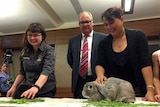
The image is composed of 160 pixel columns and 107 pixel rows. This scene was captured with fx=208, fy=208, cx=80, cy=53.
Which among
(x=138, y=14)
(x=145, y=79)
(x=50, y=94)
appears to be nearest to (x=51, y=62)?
(x=50, y=94)

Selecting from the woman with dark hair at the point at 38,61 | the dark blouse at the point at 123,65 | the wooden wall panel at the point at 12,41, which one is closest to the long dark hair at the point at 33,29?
the woman with dark hair at the point at 38,61

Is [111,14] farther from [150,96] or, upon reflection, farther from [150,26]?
[150,26]

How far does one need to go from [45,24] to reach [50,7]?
655 millimetres

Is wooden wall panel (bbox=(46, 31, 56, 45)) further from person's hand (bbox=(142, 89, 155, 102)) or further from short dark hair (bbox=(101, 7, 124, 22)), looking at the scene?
person's hand (bbox=(142, 89, 155, 102))

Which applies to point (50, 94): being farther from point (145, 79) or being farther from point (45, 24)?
point (45, 24)

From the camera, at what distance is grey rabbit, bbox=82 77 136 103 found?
0.96m

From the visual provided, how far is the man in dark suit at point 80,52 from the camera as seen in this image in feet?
5.35

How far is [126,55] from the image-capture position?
49.3 inches

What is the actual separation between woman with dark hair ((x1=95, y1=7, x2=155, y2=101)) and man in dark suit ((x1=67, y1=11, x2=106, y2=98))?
33 centimetres

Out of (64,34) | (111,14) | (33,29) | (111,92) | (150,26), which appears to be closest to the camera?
(111,92)

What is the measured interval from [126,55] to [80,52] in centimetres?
57

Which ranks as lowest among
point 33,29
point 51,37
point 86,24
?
point 33,29

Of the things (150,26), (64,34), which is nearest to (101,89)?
(150,26)

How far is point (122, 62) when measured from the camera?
49.2 inches
